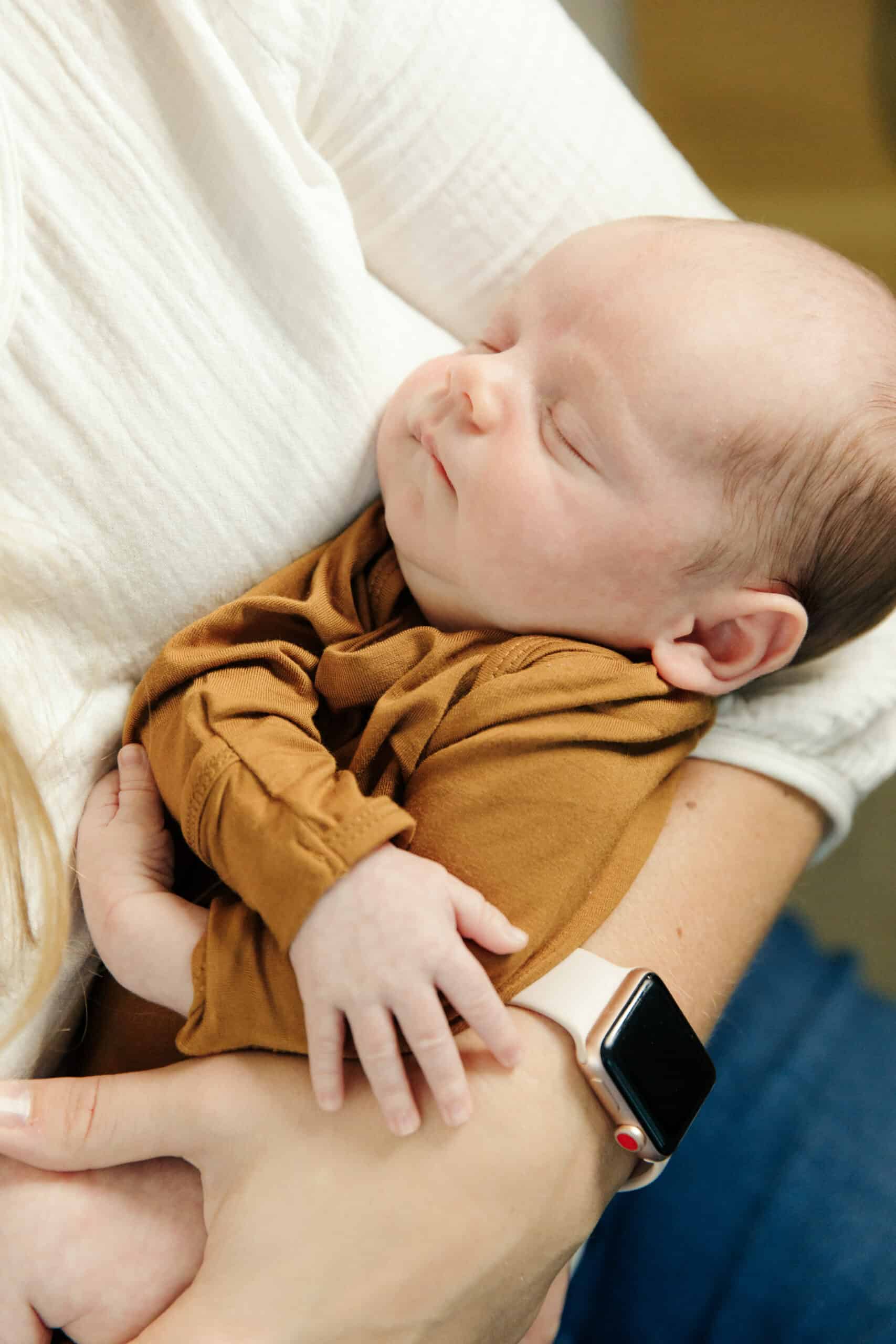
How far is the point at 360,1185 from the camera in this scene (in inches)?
27.2

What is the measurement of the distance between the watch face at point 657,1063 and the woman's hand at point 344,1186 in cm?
4

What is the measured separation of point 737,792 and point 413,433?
1.35 ft

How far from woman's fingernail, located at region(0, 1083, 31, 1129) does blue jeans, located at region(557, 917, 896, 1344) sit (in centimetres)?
56

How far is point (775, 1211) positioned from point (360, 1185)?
0.46 m

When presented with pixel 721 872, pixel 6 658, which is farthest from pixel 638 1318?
pixel 6 658

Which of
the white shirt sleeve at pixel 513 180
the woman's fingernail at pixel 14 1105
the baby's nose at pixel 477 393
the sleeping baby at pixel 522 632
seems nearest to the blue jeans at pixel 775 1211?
the white shirt sleeve at pixel 513 180

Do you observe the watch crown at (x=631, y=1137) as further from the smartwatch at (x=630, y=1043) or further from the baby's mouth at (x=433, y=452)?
the baby's mouth at (x=433, y=452)

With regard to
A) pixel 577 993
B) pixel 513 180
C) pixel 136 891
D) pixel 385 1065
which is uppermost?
pixel 513 180

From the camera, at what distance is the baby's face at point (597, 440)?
31.0 inches

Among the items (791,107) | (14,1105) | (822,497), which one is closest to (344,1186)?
(14,1105)

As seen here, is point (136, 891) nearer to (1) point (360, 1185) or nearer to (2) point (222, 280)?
(1) point (360, 1185)

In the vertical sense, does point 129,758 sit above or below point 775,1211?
above

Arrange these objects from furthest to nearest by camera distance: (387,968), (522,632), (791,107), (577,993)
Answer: (791,107) → (522,632) → (577,993) → (387,968)

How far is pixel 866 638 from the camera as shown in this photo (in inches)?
40.4
